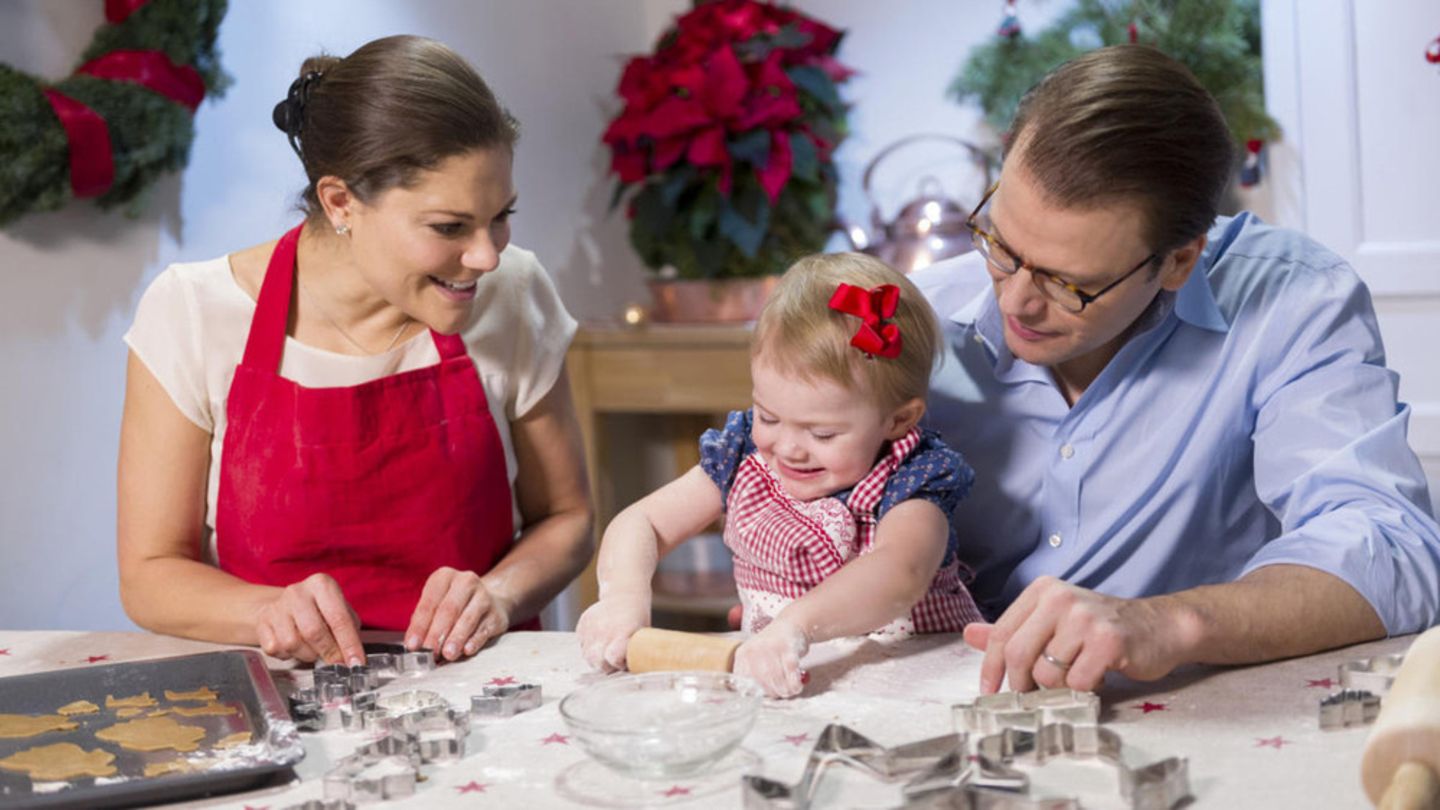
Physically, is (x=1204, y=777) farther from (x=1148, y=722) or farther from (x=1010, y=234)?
(x=1010, y=234)

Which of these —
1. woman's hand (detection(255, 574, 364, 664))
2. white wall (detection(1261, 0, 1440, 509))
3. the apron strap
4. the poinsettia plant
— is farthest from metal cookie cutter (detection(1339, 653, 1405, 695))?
the poinsettia plant

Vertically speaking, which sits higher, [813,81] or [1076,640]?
[813,81]

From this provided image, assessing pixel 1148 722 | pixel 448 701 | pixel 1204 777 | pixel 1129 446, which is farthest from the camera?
pixel 1129 446

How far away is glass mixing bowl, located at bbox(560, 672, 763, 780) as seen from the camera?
120cm

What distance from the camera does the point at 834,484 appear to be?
5.63ft

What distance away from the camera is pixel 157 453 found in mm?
2012

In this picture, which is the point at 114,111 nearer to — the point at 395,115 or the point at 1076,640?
the point at 395,115

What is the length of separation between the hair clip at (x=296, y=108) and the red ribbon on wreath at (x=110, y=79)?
0.72 m

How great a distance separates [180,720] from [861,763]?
0.63m

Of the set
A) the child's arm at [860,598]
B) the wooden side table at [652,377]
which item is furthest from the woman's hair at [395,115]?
the wooden side table at [652,377]

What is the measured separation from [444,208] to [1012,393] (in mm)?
718

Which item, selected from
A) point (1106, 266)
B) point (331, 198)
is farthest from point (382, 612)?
point (1106, 266)

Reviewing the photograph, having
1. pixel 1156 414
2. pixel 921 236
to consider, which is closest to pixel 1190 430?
pixel 1156 414

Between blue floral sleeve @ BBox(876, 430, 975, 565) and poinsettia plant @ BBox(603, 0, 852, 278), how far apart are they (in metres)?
1.89
